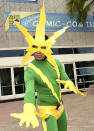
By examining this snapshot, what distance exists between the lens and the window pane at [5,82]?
28.7 ft

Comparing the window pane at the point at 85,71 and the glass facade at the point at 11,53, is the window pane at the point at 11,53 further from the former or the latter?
the window pane at the point at 85,71

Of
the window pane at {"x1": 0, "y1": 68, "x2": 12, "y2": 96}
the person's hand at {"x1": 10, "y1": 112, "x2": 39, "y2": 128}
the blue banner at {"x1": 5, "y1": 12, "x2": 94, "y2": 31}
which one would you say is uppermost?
the blue banner at {"x1": 5, "y1": 12, "x2": 94, "y2": 31}

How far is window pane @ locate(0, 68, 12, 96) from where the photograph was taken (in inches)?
345

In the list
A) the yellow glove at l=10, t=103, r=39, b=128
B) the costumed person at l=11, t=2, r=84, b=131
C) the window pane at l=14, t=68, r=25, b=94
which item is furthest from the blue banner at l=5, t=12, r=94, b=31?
the yellow glove at l=10, t=103, r=39, b=128

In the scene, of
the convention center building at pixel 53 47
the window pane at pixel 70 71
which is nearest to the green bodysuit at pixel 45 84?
the convention center building at pixel 53 47

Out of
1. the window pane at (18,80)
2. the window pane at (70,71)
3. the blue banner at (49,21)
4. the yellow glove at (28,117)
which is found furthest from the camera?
the window pane at (70,71)

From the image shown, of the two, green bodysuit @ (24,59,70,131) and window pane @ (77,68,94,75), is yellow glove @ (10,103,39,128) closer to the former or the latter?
green bodysuit @ (24,59,70,131)

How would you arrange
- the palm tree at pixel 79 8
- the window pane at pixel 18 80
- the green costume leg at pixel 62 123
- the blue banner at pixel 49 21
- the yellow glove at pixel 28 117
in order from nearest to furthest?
→ the yellow glove at pixel 28 117 < the green costume leg at pixel 62 123 < the palm tree at pixel 79 8 < the window pane at pixel 18 80 < the blue banner at pixel 49 21

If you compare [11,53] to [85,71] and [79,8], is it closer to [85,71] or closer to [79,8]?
[79,8]

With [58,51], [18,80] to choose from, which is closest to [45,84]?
[18,80]

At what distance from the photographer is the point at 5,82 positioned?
8859 millimetres

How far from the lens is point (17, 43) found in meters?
9.12

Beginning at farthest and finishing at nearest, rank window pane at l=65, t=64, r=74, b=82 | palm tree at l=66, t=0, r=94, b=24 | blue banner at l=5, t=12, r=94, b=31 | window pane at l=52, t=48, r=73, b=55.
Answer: window pane at l=65, t=64, r=74, b=82 → window pane at l=52, t=48, r=73, b=55 → blue banner at l=5, t=12, r=94, b=31 → palm tree at l=66, t=0, r=94, b=24

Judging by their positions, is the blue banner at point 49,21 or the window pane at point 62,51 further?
the window pane at point 62,51
